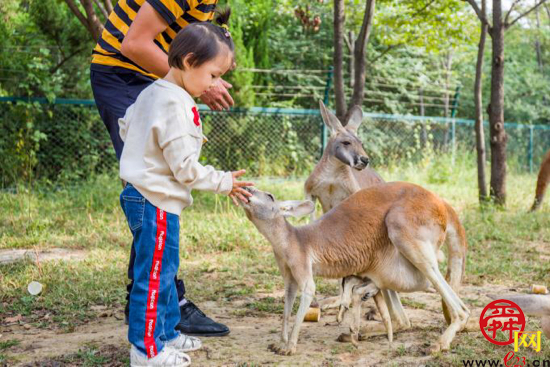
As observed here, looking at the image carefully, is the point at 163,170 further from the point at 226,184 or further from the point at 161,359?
the point at 161,359

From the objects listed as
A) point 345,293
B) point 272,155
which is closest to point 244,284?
point 345,293

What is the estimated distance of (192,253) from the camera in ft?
18.9

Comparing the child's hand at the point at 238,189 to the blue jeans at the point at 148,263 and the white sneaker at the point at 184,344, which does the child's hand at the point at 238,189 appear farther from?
the white sneaker at the point at 184,344

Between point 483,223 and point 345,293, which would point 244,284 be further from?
point 483,223

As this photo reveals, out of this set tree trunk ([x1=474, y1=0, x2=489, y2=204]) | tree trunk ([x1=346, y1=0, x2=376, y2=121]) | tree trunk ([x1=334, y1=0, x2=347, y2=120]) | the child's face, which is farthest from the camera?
tree trunk ([x1=474, y1=0, x2=489, y2=204])

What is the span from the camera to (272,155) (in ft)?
36.8

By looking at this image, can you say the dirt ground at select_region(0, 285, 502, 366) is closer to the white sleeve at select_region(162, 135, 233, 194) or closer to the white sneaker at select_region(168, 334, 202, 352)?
the white sneaker at select_region(168, 334, 202, 352)

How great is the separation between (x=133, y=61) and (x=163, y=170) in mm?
713

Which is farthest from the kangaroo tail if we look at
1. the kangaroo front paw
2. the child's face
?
the child's face

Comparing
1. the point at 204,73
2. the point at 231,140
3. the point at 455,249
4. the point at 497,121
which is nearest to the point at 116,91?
the point at 204,73

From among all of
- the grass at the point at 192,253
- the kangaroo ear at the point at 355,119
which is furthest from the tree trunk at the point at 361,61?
the kangaroo ear at the point at 355,119

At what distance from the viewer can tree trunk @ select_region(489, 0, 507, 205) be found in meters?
8.29

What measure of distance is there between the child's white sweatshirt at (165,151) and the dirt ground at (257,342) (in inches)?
35.8

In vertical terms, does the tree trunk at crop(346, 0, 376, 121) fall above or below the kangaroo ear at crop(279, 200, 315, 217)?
above
